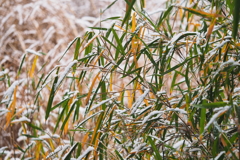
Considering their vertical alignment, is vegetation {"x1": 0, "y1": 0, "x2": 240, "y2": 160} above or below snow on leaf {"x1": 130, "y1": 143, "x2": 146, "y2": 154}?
above

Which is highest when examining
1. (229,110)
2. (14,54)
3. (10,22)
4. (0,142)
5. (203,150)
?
(10,22)

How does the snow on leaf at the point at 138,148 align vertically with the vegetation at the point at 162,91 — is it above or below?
below

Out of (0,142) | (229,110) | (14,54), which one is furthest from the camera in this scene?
(14,54)

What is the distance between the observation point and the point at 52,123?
205 cm

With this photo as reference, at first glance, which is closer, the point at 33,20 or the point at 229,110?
the point at 229,110

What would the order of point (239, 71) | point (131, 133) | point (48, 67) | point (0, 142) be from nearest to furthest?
point (239, 71), point (131, 133), point (0, 142), point (48, 67)

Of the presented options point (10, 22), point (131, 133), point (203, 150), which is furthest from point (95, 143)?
point (10, 22)

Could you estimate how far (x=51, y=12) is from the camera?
7.77ft

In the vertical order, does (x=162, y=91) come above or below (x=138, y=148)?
above

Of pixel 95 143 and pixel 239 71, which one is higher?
pixel 239 71

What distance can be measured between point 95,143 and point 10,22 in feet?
6.06

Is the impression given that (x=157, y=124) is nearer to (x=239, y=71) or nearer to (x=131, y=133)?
(x=131, y=133)

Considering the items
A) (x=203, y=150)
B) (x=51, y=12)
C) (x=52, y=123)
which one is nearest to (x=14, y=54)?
(x=51, y=12)

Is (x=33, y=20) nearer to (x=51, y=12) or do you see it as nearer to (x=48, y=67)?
(x=51, y=12)
